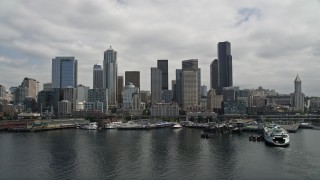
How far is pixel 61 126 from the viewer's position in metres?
184

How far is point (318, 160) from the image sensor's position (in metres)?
70.7

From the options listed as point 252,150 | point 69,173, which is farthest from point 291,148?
point 69,173

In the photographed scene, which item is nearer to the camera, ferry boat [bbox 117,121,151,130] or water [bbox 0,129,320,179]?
water [bbox 0,129,320,179]

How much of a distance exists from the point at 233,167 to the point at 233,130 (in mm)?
91966

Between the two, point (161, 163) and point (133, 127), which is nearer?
point (161, 163)

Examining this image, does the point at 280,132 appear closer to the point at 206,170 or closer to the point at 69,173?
the point at 206,170

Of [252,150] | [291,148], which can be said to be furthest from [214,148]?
[291,148]

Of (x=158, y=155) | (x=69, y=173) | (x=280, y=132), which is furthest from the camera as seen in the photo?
(x=280, y=132)

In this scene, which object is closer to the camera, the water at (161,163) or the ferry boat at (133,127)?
the water at (161,163)

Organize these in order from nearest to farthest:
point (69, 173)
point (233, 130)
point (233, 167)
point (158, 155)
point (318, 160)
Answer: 1. point (69, 173)
2. point (233, 167)
3. point (318, 160)
4. point (158, 155)
5. point (233, 130)

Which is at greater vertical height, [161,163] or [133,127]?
[161,163]

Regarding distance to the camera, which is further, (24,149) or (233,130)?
(233,130)

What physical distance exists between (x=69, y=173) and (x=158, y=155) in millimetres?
23215

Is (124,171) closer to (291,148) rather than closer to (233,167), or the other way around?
(233,167)
